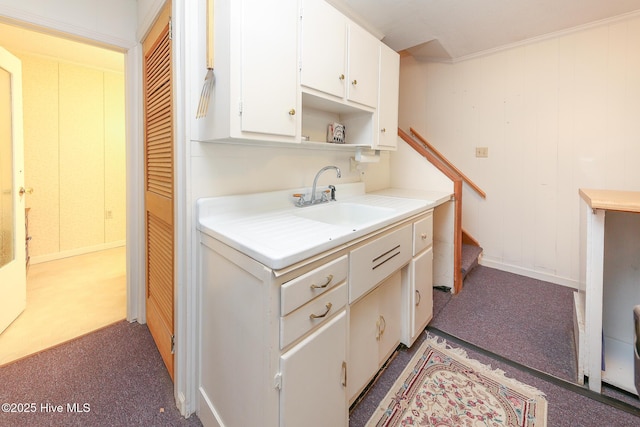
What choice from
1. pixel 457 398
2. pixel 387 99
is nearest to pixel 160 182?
pixel 387 99

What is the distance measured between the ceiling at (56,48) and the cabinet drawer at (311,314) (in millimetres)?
3043

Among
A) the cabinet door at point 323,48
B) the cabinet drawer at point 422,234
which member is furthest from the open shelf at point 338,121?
the cabinet drawer at point 422,234

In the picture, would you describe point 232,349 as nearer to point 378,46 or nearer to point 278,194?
point 278,194

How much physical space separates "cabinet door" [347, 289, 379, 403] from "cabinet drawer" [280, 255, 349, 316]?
30 cm

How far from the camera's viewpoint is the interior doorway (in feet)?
8.33

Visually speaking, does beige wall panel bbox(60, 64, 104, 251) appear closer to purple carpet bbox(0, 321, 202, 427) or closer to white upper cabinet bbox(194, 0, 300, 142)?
purple carpet bbox(0, 321, 202, 427)

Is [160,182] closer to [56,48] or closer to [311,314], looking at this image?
[311,314]

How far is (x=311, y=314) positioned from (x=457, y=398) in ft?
3.15

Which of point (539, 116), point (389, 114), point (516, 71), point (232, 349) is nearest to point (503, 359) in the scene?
point (232, 349)

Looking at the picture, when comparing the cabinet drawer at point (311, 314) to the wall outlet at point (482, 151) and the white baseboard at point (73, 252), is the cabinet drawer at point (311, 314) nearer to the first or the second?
the wall outlet at point (482, 151)

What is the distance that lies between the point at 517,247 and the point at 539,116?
4.13ft

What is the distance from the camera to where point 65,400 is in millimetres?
1310

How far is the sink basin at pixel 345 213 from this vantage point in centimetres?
157

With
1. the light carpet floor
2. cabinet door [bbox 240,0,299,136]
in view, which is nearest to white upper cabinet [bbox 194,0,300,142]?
cabinet door [bbox 240,0,299,136]
